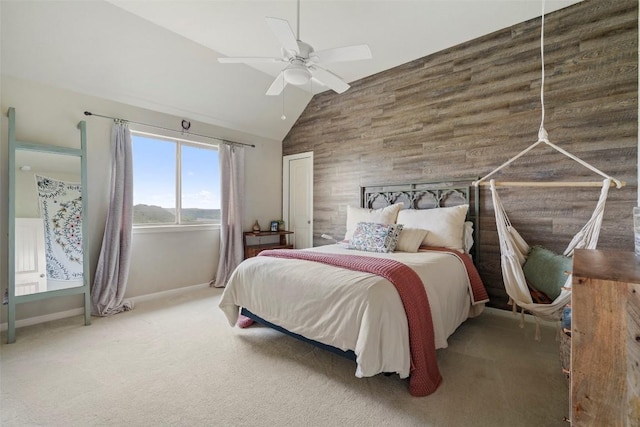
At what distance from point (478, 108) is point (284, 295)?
2855mm

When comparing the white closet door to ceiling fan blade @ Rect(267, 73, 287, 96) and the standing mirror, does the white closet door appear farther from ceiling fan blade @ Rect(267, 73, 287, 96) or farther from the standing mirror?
ceiling fan blade @ Rect(267, 73, 287, 96)

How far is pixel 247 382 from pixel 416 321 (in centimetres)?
116

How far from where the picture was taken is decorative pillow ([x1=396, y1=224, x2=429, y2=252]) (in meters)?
2.92

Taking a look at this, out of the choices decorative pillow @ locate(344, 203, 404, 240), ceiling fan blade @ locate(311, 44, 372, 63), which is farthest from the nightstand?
ceiling fan blade @ locate(311, 44, 372, 63)

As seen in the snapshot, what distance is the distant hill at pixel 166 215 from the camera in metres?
3.66

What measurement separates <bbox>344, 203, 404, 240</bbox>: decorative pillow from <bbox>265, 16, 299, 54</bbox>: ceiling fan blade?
2.01 meters

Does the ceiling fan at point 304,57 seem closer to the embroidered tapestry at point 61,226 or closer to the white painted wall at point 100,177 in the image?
the white painted wall at point 100,177

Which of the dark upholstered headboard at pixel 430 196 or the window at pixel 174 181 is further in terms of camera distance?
the window at pixel 174 181

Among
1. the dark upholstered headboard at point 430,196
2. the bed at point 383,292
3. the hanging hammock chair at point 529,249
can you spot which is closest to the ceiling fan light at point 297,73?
the bed at point 383,292

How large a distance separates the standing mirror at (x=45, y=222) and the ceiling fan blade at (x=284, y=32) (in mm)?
2412

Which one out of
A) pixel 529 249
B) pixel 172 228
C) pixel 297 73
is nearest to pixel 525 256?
pixel 529 249

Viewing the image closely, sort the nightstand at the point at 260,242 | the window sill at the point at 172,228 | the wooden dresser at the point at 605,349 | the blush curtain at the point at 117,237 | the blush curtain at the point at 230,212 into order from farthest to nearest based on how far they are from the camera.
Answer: the nightstand at the point at 260,242 → the blush curtain at the point at 230,212 → the window sill at the point at 172,228 → the blush curtain at the point at 117,237 → the wooden dresser at the point at 605,349

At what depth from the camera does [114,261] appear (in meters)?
3.22

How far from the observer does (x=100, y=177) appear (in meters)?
3.26
